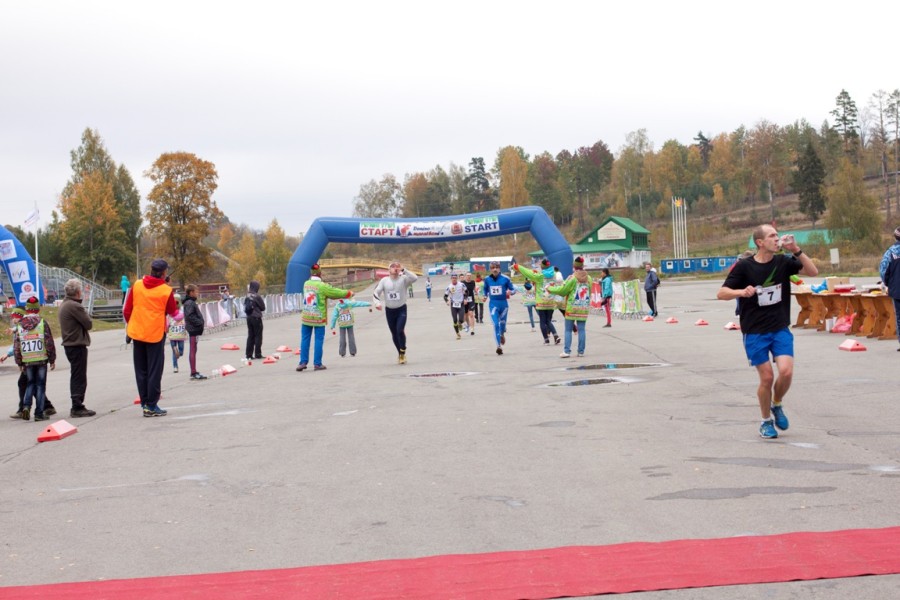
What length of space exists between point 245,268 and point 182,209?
82.4 feet

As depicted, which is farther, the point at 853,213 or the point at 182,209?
the point at 853,213

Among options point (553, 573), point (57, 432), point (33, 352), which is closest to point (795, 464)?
point (553, 573)

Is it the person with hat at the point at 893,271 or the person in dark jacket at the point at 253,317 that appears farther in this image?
the person in dark jacket at the point at 253,317

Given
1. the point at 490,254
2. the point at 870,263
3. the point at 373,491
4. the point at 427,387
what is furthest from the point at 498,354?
the point at 490,254

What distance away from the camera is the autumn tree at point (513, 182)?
14900 cm

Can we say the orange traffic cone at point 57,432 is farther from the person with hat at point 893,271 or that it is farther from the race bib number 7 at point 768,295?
the person with hat at point 893,271

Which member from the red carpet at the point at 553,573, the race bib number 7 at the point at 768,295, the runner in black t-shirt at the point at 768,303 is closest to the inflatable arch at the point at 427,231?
the runner in black t-shirt at the point at 768,303

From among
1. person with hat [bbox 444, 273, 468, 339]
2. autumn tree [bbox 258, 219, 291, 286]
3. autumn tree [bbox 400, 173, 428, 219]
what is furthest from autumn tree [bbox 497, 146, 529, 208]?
person with hat [bbox 444, 273, 468, 339]

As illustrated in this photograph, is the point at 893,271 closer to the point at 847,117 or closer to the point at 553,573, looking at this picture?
the point at 553,573

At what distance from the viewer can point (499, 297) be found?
803 inches

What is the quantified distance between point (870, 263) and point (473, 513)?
230ft

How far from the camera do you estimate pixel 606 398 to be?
1134 centimetres

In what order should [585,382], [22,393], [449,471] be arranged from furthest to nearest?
[585,382], [22,393], [449,471]

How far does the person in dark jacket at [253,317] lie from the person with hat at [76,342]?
314 inches
